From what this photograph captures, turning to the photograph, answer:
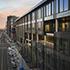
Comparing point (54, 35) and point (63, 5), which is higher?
point (63, 5)

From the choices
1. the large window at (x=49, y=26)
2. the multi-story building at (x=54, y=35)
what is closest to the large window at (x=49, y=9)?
the multi-story building at (x=54, y=35)

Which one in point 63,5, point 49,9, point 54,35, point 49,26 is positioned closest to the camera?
point 63,5

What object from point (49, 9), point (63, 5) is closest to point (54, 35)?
point (63, 5)

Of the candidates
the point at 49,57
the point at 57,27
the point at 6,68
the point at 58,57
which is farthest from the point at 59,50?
the point at 6,68

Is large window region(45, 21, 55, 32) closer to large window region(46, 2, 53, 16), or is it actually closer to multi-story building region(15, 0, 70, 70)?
multi-story building region(15, 0, 70, 70)

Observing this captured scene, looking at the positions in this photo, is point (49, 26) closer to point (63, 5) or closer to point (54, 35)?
point (54, 35)

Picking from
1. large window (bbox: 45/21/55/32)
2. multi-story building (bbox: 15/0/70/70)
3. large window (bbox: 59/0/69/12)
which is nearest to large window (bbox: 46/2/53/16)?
multi-story building (bbox: 15/0/70/70)

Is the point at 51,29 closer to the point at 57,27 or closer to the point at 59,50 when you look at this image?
the point at 57,27

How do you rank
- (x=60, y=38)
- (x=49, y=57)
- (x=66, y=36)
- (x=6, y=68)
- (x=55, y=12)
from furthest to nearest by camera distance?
(x=6, y=68), (x=49, y=57), (x=55, y=12), (x=60, y=38), (x=66, y=36)

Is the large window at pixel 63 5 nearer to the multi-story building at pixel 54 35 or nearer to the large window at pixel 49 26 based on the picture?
the multi-story building at pixel 54 35

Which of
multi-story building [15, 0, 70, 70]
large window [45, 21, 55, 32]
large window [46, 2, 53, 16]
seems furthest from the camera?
large window [46, 2, 53, 16]

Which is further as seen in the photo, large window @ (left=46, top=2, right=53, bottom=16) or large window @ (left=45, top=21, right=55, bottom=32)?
large window @ (left=46, top=2, right=53, bottom=16)

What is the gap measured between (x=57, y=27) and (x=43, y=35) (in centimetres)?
805

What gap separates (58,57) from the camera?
94.3ft
